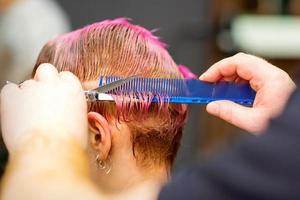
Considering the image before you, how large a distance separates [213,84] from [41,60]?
1.02ft

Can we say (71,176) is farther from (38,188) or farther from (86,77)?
(86,77)

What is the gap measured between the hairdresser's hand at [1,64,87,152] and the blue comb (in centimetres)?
15

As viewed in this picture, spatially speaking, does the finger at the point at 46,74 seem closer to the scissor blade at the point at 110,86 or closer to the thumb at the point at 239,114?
the scissor blade at the point at 110,86

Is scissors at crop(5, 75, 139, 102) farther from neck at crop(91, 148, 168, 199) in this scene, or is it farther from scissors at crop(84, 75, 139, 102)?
neck at crop(91, 148, 168, 199)

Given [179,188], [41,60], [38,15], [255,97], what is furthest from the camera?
[38,15]

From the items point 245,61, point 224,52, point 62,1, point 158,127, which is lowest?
point 224,52

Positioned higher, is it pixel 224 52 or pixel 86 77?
pixel 86 77

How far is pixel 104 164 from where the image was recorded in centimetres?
108

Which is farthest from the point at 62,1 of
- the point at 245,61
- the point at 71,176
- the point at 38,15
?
the point at 71,176

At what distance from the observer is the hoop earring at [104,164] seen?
42.1 inches

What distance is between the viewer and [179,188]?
0.67 m

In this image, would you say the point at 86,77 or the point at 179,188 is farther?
the point at 86,77

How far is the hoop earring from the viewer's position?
3.51 feet

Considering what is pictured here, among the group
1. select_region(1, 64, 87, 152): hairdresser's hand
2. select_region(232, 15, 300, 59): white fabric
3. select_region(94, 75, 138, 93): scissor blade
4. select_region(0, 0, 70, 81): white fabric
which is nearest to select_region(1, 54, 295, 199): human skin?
select_region(1, 64, 87, 152): hairdresser's hand
